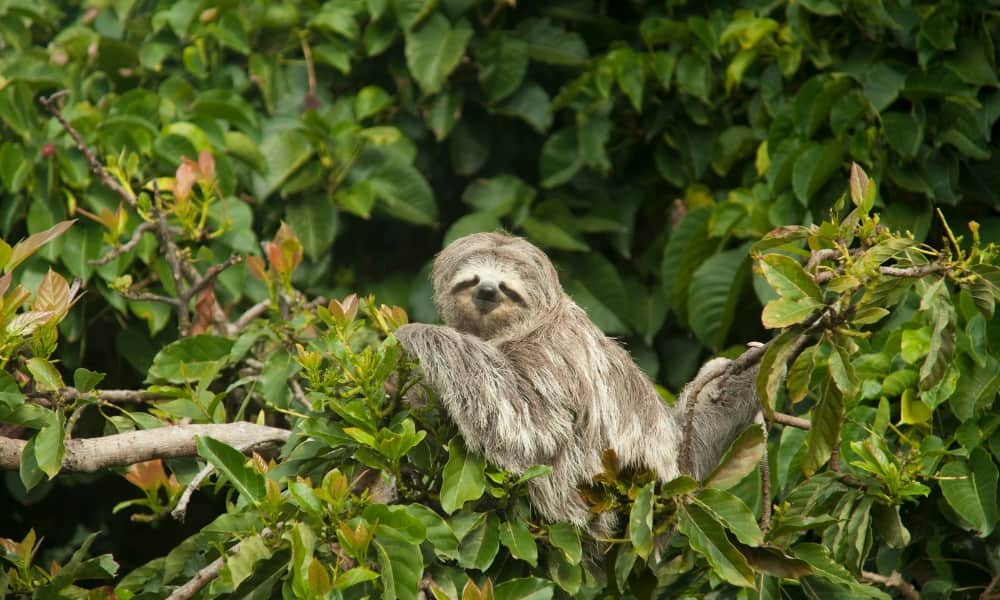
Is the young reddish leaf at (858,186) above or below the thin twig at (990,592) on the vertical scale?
above

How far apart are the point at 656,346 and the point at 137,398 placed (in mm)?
4528

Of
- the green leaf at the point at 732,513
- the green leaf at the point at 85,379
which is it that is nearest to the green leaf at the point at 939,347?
the green leaf at the point at 732,513

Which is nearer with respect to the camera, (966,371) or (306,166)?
(966,371)

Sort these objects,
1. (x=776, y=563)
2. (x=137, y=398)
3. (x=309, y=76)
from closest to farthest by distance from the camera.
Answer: (x=776, y=563), (x=137, y=398), (x=309, y=76)

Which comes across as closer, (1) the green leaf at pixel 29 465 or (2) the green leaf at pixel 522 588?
(2) the green leaf at pixel 522 588

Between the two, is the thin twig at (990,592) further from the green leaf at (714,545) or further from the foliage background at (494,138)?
the foliage background at (494,138)

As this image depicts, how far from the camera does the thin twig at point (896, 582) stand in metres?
6.05

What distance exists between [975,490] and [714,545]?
2.03 meters

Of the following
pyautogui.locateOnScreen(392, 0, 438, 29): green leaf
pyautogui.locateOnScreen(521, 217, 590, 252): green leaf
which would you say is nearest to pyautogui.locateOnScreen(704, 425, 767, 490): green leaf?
pyautogui.locateOnScreen(521, 217, 590, 252): green leaf

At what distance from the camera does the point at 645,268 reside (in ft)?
31.0

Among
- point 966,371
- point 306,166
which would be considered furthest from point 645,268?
point 966,371

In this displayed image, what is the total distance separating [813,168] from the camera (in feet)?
25.5

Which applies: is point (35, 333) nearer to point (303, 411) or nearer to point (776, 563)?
point (303, 411)

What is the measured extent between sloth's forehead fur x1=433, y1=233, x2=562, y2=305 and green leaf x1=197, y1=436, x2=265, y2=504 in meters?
2.34
